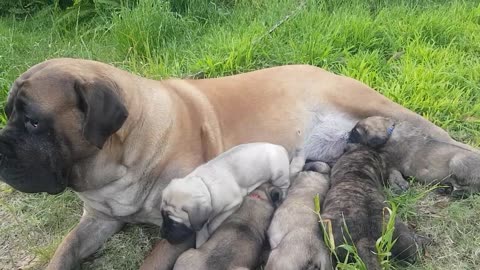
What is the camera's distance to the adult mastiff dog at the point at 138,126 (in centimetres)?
313

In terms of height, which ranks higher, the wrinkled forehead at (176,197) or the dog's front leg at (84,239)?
the wrinkled forehead at (176,197)

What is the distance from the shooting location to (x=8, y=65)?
220 inches

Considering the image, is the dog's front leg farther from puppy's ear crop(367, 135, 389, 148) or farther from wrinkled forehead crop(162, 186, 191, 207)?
puppy's ear crop(367, 135, 389, 148)

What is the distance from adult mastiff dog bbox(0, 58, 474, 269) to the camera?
10.3 feet

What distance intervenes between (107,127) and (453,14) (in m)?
4.23

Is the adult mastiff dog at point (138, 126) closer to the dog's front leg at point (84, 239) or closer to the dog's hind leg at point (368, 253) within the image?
the dog's front leg at point (84, 239)

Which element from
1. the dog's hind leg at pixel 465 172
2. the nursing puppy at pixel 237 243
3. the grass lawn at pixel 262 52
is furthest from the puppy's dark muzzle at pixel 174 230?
the dog's hind leg at pixel 465 172

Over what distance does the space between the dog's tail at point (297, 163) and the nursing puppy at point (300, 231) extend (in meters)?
0.09

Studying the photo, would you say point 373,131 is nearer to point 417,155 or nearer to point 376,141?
point 376,141

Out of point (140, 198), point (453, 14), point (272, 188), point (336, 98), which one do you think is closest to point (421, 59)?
point (453, 14)

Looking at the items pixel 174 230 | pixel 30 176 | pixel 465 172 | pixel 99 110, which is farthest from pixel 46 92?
pixel 465 172

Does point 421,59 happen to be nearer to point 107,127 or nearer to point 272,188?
point 272,188

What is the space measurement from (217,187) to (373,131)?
1232 mm

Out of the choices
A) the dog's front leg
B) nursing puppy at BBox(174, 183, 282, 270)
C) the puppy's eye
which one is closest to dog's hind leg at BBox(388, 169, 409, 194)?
nursing puppy at BBox(174, 183, 282, 270)
